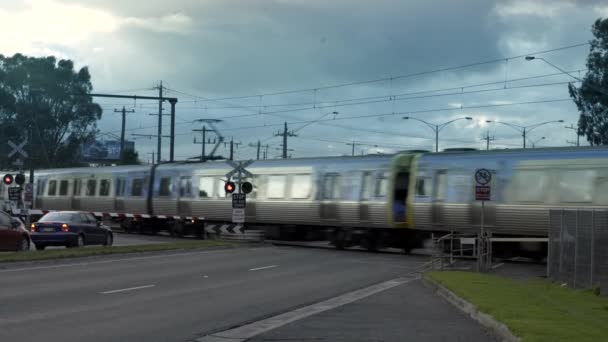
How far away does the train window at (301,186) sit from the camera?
35562 mm

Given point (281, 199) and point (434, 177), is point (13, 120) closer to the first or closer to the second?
point (281, 199)

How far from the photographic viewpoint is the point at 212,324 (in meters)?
12.5

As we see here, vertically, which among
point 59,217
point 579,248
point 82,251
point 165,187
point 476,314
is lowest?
point 476,314

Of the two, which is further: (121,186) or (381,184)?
(121,186)

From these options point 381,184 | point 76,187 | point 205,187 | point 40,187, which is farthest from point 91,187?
point 381,184

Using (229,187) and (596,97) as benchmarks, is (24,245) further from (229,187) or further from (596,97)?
(596,97)

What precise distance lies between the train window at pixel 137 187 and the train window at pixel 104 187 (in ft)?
8.53

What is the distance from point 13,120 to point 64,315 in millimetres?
70780

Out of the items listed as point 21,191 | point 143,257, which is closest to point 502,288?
point 143,257

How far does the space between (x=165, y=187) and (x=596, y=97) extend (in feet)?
124

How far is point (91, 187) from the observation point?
49969mm

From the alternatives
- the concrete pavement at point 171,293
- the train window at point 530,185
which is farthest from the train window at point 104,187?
the train window at point 530,185

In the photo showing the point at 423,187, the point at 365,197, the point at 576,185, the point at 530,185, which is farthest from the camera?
the point at 365,197

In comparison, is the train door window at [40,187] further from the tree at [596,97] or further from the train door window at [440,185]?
the tree at [596,97]
